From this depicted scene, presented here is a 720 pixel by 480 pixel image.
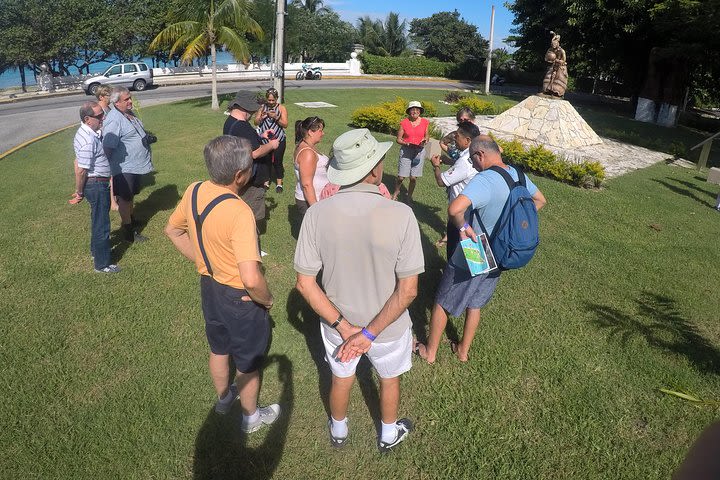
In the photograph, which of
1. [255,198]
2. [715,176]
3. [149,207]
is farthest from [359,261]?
[715,176]

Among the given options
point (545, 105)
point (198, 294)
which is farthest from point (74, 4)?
point (198, 294)

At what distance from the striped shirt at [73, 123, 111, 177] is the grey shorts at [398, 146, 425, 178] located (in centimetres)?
398

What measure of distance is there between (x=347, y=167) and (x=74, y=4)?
35.4 m

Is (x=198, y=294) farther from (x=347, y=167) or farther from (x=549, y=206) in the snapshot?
(x=549, y=206)

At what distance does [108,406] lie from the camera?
3334mm

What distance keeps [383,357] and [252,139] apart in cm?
320

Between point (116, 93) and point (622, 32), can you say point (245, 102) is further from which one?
point (622, 32)

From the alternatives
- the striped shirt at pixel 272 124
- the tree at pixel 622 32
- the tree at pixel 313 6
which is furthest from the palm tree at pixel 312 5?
the striped shirt at pixel 272 124

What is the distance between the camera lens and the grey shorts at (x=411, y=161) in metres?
6.95

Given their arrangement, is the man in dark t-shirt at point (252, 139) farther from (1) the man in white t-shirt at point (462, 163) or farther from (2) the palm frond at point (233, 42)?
(2) the palm frond at point (233, 42)

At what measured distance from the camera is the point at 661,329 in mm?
4539

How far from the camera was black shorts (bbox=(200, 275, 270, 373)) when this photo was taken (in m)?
2.71

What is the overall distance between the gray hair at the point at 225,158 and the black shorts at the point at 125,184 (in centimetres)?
356

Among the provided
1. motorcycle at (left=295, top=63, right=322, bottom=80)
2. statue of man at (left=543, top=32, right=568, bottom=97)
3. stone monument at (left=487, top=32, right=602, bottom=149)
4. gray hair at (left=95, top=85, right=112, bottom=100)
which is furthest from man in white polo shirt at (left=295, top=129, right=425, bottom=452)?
motorcycle at (left=295, top=63, right=322, bottom=80)
